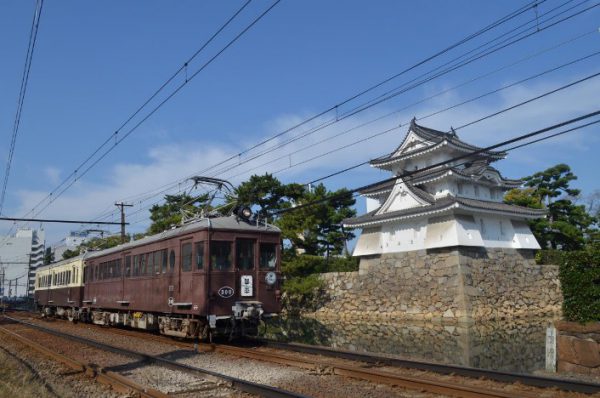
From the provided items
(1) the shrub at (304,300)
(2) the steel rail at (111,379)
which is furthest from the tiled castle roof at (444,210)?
(2) the steel rail at (111,379)

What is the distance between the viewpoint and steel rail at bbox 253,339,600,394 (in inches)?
275

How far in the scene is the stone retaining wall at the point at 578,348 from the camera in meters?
8.70

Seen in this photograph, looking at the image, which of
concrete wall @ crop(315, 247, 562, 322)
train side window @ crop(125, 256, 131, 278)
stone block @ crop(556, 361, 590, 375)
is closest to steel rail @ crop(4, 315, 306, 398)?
train side window @ crop(125, 256, 131, 278)

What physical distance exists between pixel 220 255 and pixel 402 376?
5.48m

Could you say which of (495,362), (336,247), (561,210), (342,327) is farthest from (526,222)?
(495,362)

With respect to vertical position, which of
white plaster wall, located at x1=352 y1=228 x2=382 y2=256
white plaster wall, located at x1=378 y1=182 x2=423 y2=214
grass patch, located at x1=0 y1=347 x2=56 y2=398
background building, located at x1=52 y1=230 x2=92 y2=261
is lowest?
grass patch, located at x1=0 y1=347 x2=56 y2=398

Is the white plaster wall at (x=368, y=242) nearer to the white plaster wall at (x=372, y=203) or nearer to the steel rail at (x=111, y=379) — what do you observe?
the white plaster wall at (x=372, y=203)

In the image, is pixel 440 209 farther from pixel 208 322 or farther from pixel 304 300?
pixel 208 322

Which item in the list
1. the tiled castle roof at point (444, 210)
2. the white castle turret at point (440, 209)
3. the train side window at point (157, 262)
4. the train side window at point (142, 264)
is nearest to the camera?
the train side window at point (157, 262)

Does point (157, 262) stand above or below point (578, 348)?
above

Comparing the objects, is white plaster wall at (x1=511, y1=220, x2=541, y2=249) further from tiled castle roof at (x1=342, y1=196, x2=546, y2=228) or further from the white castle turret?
tiled castle roof at (x1=342, y1=196, x2=546, y2=228)

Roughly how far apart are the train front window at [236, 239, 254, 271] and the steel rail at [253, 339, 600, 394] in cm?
199

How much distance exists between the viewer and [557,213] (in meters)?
34.1

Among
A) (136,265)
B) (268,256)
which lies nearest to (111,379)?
(268,256)
